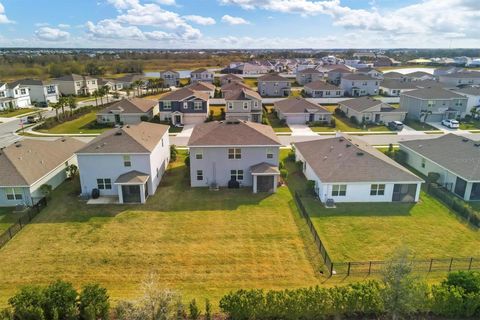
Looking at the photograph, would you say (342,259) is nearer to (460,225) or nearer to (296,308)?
(296,308)

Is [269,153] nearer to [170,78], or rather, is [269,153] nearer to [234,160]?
[234,160]

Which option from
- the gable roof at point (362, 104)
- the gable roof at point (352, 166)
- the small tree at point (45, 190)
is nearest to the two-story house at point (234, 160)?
the gable roof at point (352, 166)

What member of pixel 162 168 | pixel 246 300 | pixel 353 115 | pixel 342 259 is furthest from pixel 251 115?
pixel 246 300

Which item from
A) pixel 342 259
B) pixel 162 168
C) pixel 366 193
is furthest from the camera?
pixel 162 168

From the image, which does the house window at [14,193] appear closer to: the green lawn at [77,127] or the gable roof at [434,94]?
the green lawn at [77,127]

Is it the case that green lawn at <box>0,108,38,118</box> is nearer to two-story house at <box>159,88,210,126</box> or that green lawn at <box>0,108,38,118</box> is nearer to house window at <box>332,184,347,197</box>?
two-story house at <box>159,88,210,126</box>

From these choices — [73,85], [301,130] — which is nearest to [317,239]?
[301,130]
